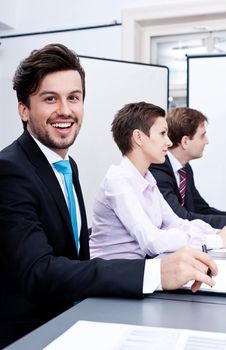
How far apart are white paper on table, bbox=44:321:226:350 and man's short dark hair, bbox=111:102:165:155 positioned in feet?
4.41

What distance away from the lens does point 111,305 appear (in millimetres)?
939

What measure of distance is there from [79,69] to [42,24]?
2.88 metres

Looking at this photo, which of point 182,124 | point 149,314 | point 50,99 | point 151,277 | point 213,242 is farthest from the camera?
point 182,124

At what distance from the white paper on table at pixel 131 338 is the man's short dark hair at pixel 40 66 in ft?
2.38

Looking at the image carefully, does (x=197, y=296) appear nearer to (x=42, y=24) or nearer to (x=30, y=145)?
(x=30, y=145)

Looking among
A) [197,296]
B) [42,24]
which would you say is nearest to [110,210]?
[197,296]

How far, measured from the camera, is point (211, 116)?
3.56 meters

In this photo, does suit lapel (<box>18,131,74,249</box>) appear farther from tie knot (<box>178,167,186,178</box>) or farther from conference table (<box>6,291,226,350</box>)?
tie knot (<box>178,167,186,178</box>)

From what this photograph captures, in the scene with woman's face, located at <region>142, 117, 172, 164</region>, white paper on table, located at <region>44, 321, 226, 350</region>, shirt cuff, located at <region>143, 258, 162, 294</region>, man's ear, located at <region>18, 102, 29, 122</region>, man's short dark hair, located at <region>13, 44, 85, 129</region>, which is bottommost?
white paper on table, located at <region>44, 321, 226, 350</region>

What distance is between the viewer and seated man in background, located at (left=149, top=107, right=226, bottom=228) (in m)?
2.46

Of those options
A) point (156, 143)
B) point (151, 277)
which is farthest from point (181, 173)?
point (151, 277)

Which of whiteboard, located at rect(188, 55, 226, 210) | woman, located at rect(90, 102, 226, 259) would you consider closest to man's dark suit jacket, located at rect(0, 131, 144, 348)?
woman, located at rect(90, 102, 226, 259)

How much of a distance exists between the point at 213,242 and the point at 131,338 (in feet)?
3.34

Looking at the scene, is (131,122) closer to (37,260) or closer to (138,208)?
(138,208)
